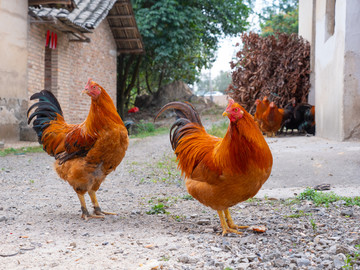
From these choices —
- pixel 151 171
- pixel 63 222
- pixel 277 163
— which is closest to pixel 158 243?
pixel 63 222

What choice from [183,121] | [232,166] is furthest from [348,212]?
[183,121]

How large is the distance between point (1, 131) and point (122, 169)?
5096 millimetres

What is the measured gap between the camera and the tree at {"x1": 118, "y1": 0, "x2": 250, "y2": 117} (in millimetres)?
18438

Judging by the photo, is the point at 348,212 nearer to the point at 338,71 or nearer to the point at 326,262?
the point at 326,262

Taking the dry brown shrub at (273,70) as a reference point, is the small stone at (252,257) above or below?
below

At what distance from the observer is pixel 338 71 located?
7668 millimetres

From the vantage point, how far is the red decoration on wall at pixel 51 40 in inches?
506

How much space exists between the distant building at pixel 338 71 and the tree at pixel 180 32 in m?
10.2

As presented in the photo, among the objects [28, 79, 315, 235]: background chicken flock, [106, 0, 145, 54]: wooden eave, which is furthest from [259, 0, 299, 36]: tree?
[28, 79, 315, 235]: background chicken flock

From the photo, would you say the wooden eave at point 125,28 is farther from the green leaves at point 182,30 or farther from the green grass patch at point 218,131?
the green grass patch at point 218,131

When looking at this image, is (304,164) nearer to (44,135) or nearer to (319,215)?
(319,215)

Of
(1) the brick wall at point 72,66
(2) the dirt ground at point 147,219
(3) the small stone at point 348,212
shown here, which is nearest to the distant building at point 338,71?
(2) the dirt ground at point 147,219

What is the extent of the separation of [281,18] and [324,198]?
94.6 feet

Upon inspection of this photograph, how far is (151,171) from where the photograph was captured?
769cm
